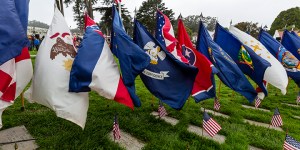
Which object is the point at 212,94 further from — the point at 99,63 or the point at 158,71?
the point at 99,63

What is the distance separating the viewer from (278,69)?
629 centimetres

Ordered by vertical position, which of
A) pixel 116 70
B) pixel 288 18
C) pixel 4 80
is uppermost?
pixel 288 18

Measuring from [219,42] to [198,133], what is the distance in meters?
2.82

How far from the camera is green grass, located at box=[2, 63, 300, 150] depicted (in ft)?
14.1

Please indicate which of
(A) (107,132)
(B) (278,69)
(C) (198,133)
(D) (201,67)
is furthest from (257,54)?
(A) (107,132)

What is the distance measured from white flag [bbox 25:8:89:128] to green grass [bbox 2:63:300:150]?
0.67 metres

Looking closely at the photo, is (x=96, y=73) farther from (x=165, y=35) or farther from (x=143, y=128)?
(x=165, y=35)

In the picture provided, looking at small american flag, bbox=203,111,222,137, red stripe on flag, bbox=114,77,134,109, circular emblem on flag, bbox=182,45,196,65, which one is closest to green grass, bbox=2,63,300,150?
small american flag, bbox=203,111,222,137

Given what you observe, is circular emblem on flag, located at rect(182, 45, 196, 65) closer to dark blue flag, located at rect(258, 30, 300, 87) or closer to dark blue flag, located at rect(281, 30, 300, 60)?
dark blue flag, located at rect(258, 30, 300, 87)

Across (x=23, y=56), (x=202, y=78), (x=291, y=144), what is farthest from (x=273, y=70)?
(x=23, y=56)

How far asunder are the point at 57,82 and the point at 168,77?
1.99m

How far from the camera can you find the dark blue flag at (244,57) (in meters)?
6.01

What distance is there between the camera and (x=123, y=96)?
396 centimetres

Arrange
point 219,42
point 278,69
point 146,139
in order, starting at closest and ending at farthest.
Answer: point 146,139
point 278,69
point 219,42
